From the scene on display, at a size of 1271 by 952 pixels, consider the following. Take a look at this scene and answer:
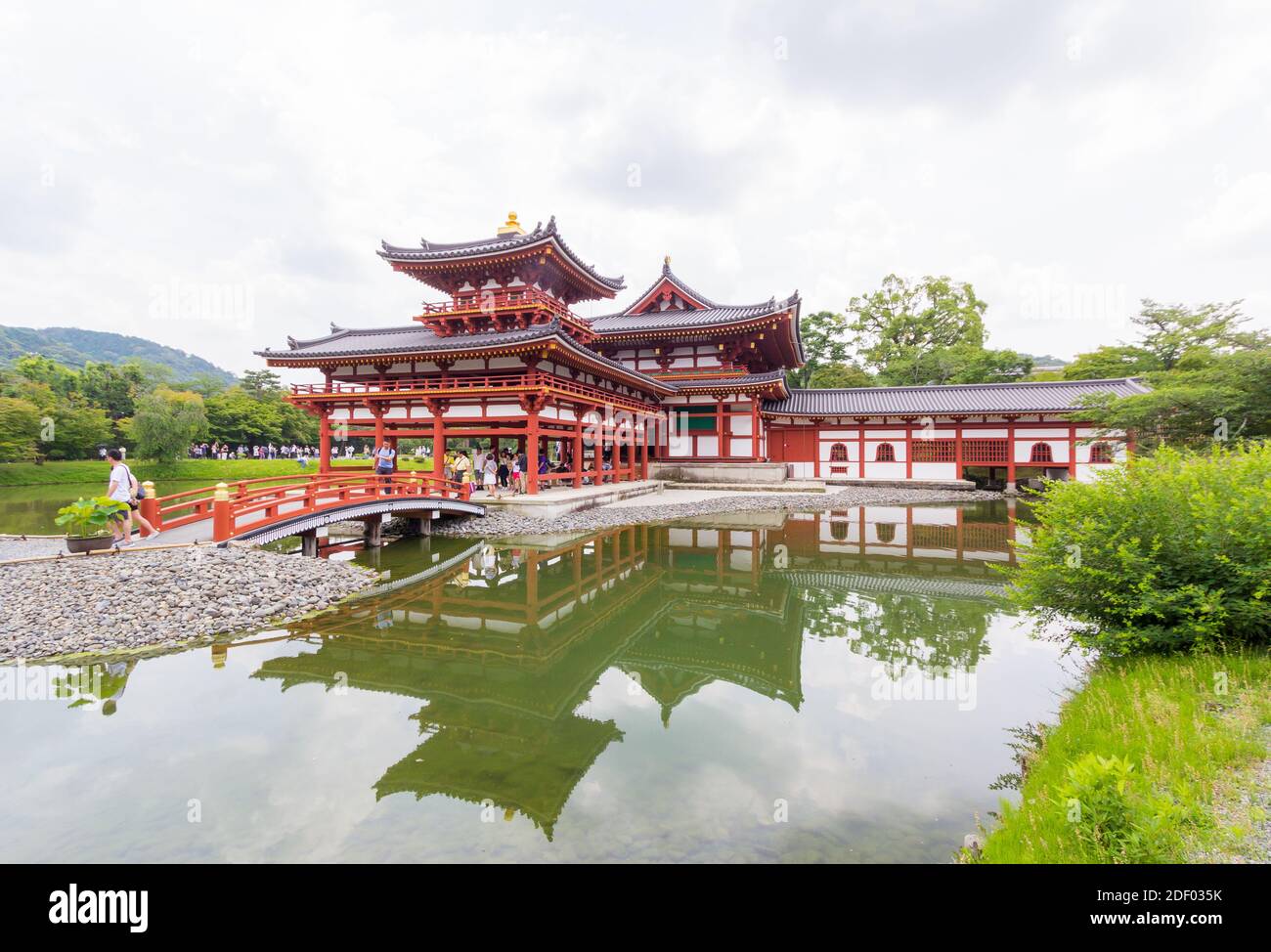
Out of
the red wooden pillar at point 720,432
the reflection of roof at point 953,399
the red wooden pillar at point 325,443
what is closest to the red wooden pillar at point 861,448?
the reflection of roof at point 953,399

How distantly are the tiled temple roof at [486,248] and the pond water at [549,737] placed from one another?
14177mm

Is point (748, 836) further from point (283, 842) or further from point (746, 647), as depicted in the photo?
point (746, 647)


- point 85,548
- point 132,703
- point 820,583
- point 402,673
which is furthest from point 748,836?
point 85,548

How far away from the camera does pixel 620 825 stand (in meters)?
3.81

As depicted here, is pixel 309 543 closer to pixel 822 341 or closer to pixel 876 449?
pixel 876 449

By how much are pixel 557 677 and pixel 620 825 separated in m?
2.68

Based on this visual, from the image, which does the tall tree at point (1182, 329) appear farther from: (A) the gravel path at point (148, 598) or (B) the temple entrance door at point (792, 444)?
(A) the gravel path at point (148, 598)

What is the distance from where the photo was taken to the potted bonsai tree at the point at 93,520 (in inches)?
343

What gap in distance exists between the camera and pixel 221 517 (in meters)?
9.64

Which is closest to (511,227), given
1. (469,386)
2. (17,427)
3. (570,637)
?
(469,386)

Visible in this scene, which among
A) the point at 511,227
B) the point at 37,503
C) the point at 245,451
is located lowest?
the point at 37,503

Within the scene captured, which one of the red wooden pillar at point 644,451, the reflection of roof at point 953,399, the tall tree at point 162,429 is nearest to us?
the red wooden pillar at point 644,451

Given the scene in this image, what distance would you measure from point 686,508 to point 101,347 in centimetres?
23851

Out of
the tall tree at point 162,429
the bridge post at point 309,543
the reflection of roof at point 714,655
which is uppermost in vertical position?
the tall tree at point 162,429
